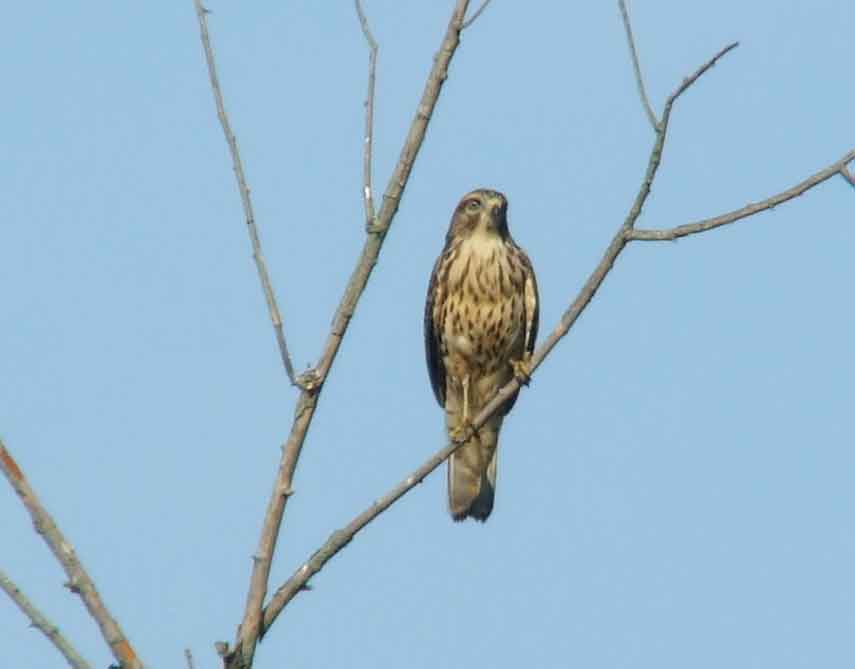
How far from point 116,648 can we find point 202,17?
201cm

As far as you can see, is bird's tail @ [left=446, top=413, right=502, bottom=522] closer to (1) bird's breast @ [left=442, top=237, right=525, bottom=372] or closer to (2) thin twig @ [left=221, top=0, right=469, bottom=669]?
(1) bird's breast @ [left=442, top=237, right=525, bottom=372]

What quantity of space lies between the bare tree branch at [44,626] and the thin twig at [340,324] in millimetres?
535

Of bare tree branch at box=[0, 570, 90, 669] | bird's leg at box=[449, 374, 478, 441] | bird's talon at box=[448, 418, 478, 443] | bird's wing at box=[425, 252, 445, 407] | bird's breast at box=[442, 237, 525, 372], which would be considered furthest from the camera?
bird's wing at box=[425, 252, 445, 407]

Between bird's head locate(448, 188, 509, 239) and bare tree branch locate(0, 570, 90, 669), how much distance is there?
5571 millimetres

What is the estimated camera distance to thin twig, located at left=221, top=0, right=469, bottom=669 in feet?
13.6

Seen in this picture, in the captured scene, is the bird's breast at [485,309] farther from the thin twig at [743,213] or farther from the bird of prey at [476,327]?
the thin twig at [743,213]

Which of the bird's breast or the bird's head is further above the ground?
the bird's head

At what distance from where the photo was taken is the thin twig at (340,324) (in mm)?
4133

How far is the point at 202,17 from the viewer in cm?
496

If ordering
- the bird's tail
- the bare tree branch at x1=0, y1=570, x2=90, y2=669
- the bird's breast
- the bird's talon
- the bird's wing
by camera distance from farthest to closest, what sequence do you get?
the bird's tail → the bird's wing → the bird's breast → the bird's talon → the bare tree branch at x1=0, y1=570, x2=90, y2=669

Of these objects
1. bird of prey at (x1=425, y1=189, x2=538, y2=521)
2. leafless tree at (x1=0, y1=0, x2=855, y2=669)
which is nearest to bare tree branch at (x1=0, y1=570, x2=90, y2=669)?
leafless tree at (x1=0, y1=0, x2=855, y2=669)

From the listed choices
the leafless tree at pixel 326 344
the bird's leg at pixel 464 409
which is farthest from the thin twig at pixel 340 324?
the bird's leg at pixel 464 409

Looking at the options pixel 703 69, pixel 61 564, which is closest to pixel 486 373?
pixel 703 69

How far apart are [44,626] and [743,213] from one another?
235 centimetres
